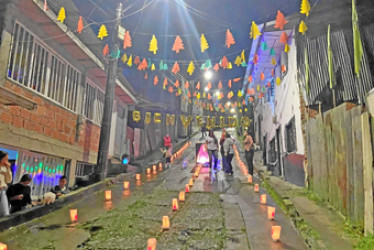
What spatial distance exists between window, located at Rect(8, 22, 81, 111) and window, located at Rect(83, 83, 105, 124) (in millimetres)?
1312

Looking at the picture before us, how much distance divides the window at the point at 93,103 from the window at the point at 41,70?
1.31m

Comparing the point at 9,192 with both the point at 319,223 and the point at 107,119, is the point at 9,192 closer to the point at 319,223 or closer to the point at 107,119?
the point at 107,119

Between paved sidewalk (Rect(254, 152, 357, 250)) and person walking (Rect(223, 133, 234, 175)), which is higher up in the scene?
person walking (Rect(223, 133, 234, 175))

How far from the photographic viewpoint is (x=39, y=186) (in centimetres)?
913

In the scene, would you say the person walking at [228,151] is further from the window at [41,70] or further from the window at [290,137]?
the window at [41,70]

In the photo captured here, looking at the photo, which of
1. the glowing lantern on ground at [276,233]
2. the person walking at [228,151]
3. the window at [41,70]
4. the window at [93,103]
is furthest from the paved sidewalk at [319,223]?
the window at [93,103]

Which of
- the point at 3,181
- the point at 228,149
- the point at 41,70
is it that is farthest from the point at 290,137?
the point at 3,181

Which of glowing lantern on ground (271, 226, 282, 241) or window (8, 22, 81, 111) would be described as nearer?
glowing lantern on ground (271, 226, 282, 241)

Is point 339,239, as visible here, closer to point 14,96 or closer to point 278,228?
point 278,228

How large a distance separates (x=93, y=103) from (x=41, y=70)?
185 inches

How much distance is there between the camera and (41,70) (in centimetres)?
920

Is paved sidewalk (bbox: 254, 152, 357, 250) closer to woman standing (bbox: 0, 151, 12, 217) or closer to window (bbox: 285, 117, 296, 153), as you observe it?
window (bbox: 285, 117, 296, 153)

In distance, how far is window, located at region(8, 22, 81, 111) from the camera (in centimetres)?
784

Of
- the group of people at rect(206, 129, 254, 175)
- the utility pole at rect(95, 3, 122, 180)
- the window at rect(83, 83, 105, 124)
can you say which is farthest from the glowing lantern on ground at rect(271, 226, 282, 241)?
the window at rect(83, 83, 105, 124)
